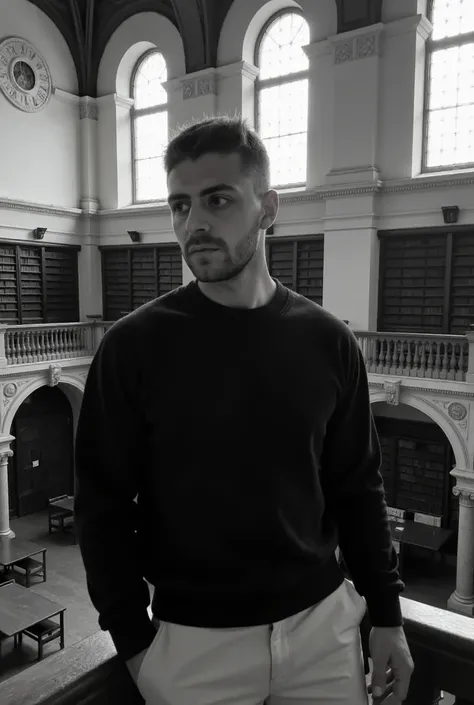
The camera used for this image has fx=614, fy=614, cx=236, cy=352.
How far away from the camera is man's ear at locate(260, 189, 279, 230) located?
155cm

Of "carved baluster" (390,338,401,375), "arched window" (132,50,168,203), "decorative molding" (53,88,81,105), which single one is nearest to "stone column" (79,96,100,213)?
"decorative molding" (53,88,81,105)

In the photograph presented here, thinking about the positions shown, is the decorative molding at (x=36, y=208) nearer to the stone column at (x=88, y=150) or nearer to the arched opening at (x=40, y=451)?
the stone column at (x=88, y=150)

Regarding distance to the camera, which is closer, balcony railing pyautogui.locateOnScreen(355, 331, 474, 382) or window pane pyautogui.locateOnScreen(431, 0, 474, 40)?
balcony railing pyautogui.locateOnScreen(355, 331, 474, 382)

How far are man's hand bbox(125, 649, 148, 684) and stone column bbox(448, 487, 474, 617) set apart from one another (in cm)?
907

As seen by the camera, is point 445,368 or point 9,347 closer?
point 445,368

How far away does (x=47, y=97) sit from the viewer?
13.3 meters

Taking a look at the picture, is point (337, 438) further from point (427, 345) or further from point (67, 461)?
point (67, 461)

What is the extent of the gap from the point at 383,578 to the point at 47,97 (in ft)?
45.7

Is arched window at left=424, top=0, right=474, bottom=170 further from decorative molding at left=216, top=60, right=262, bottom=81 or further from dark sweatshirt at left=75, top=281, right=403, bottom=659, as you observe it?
dark sweatshirt at left=75, top=281, right=403, bottom=659

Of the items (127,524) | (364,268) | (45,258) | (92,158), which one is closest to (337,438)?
(127,524)

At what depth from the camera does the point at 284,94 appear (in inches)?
465

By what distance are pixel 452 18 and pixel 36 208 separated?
8.70 metres

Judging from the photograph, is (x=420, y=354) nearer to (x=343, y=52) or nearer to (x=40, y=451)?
(x=343, y=52)

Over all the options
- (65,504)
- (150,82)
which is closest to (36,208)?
(150,82)
